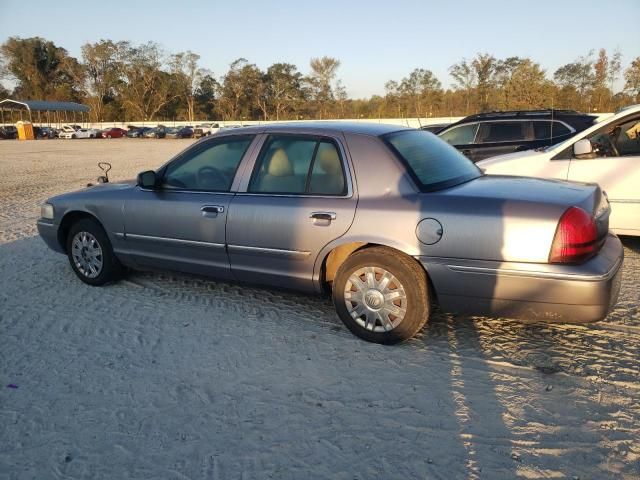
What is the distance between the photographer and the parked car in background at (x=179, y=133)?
53438 mm

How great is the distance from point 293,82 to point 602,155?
3066 inches

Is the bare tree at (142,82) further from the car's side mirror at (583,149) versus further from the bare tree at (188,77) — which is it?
the car's side mirror at (583,149)

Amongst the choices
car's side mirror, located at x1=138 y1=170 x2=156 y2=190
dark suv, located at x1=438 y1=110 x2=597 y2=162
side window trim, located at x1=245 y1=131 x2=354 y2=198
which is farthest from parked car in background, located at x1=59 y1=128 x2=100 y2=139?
side window trim, located at x1=245 y1=131 x2=354 y2=198

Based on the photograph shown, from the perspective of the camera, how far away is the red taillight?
116 inches

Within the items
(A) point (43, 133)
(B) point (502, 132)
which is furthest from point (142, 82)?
(B) point (502, 132)

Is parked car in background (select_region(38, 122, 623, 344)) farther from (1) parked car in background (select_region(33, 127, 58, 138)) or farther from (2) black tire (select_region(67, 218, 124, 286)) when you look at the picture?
(1) parked car in background (select_region(33, 127, 58, 138))

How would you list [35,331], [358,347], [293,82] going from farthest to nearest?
[293,82]
[35,331]
[358,347]

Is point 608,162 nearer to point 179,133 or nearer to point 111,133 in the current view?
point 179,133

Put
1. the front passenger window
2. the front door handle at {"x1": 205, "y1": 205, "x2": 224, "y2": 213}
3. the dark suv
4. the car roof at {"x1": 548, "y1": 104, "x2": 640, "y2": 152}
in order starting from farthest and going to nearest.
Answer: the dark suv → the car roof at {"x1": 548, "y1": 104, "x2": 640, "y2": 152} → the front passenger window → the front door handle at {"x1": 205, "y1": 205, "x2": 224, "y2": 213}

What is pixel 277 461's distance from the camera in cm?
235

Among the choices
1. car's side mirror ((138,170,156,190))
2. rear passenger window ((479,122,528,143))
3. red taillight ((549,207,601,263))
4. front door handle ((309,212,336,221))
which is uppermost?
rear passenger window ((479,122,528,143))

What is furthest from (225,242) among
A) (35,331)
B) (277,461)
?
(277,461)

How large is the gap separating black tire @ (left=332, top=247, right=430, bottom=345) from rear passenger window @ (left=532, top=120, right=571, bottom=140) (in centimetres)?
638

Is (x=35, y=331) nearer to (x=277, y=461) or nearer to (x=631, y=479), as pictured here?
(x=277, y=461)
